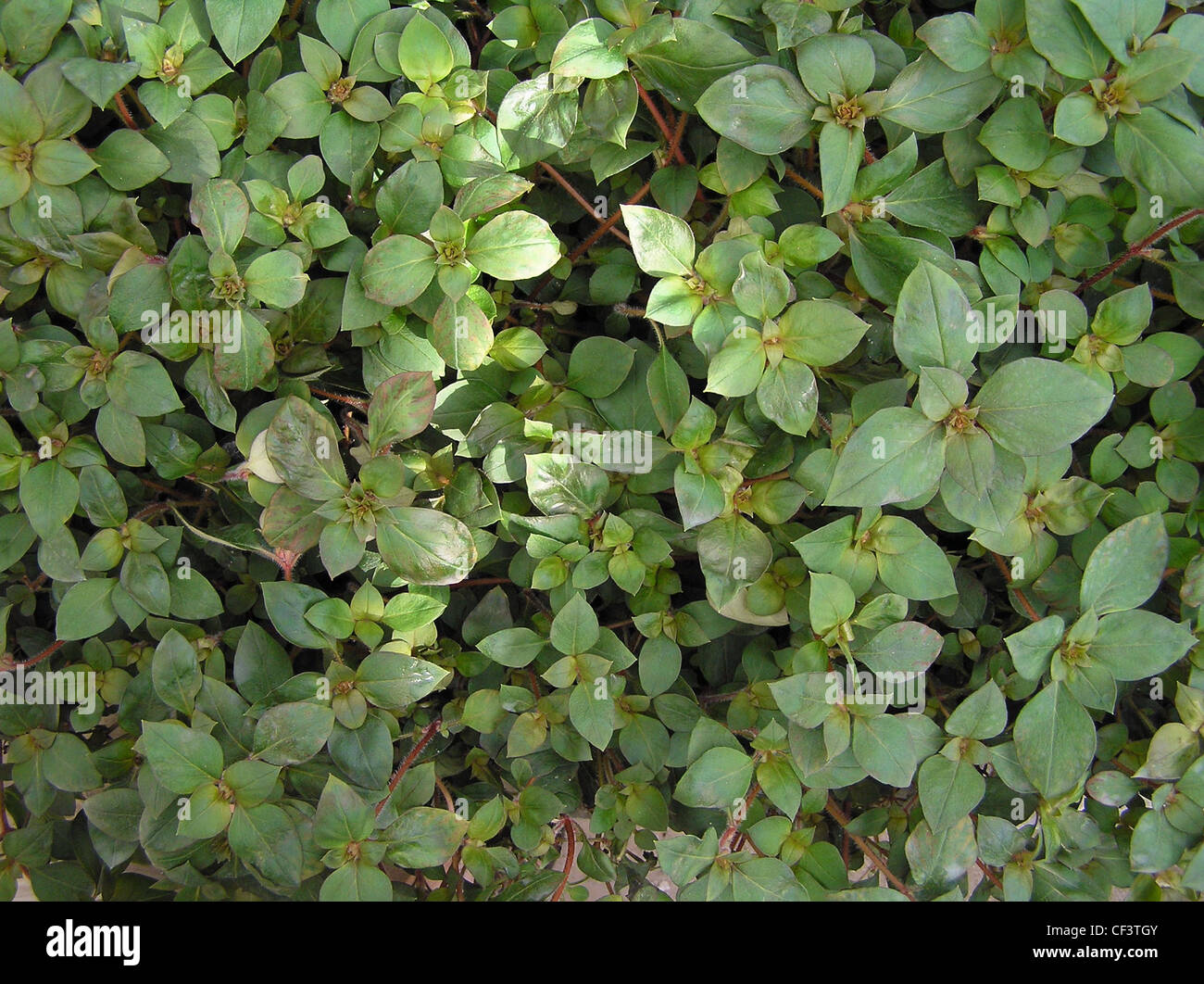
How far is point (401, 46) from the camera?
100cm

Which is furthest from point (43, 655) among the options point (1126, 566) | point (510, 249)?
point (1126, 566)

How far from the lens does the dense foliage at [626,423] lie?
95 cm

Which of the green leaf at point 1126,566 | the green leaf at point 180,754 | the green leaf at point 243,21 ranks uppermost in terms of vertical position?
the green leaf at point 243,21

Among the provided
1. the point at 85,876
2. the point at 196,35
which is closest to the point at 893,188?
the point at 196,35

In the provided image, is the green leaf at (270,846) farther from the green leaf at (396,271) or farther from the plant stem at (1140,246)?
the plant stem at (1140,246)

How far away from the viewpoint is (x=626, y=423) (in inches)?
42.5

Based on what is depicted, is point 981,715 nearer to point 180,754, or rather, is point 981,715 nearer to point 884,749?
point 884,749

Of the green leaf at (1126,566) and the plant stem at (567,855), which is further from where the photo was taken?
the plant stem at (567,855)

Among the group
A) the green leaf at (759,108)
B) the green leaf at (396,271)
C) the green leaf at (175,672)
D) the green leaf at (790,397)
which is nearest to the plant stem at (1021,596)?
the green leaf at (790,397)

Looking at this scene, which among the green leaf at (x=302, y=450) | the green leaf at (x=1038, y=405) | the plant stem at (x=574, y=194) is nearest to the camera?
the green leaf at (x=1038, y=405)

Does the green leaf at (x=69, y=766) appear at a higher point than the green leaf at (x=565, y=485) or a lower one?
lower

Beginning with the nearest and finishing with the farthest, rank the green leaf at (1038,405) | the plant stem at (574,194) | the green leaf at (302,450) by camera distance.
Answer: the green leaf at (1038,405) < the green leaf at (302,450) < the plant stem at (574,194)

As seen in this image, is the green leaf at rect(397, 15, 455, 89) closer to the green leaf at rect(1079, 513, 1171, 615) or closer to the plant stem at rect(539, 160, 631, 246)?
the plant stem at rect(539, 160, 631, 246)
